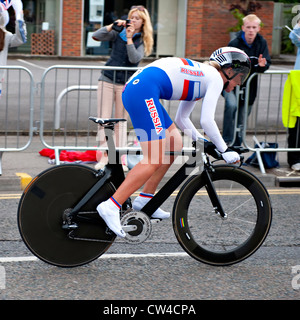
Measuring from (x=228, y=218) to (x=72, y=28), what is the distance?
19927 millimetres

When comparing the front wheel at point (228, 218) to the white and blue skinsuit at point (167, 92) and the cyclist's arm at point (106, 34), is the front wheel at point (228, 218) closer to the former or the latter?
the white and blue skinsuit at point (167, 92)

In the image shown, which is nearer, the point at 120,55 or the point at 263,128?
the point at 120,55

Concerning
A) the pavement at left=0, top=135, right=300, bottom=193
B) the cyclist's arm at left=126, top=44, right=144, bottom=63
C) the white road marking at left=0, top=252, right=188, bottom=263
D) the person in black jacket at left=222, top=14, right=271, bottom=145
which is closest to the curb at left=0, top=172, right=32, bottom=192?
the pavement at left=0, top=135, right=300, bottom=193

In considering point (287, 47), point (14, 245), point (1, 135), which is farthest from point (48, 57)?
point (14, 245)

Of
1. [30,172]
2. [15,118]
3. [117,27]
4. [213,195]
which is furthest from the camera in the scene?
[15,118]

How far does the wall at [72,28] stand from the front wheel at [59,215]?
1995 centimetres

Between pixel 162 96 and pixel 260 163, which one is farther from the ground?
pixel 162 96

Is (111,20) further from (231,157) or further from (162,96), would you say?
(231,157)

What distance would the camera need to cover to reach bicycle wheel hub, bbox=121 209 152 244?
5.08 metres

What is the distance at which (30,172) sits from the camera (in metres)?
8.23

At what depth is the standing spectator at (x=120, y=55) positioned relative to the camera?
8.40 metres

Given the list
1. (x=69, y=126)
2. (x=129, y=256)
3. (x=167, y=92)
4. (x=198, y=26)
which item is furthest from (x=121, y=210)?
(x=198, y=26)

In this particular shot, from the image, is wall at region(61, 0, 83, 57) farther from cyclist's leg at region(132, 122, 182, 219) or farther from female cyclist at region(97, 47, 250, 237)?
female cyclist at region(97, 47, 250, 237)

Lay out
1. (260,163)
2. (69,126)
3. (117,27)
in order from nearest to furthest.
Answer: (117,27), (260,163), (69,126)
